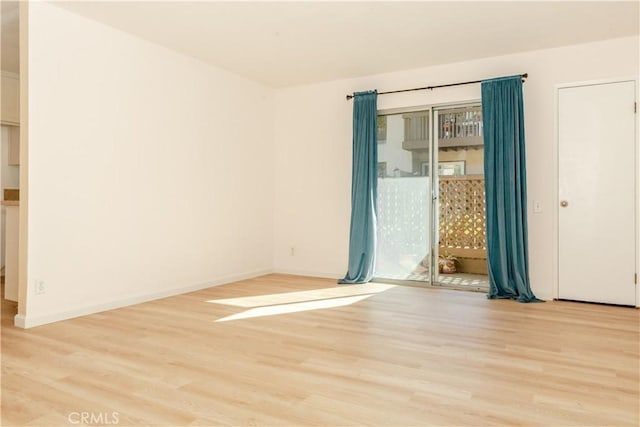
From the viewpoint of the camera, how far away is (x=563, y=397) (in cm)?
211

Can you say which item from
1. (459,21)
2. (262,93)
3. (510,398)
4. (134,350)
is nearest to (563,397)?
(510,398)

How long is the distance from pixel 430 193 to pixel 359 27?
2.06 metres

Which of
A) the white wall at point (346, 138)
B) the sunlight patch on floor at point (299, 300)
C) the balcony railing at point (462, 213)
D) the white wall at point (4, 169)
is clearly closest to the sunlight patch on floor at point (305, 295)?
the sunlight patch on floor at point (299, 300)

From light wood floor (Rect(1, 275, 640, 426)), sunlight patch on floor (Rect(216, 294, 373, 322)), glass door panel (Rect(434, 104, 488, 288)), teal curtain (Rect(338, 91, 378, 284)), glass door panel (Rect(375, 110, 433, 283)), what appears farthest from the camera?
teal curtain (Rect(338, 91, 378, 284))

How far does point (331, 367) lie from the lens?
2502 mm

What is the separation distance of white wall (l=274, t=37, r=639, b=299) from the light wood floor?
134cm

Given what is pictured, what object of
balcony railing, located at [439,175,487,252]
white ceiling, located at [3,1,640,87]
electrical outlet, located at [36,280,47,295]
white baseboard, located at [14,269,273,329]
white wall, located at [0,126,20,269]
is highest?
white ceiling, located at [3,1,640,87]

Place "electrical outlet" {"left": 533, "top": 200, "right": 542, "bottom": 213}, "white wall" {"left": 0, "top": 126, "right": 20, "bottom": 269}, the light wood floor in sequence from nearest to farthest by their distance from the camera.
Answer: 1. the light wood floor
2. "electrical outlet" {"left": 533, "top": 200, "right": 542, "bottom": 213}
3. "white wall" {"left": 0, "top": 126, "right": 20, "bottom": 269}

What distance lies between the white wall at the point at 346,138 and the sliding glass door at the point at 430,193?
0.29 meters

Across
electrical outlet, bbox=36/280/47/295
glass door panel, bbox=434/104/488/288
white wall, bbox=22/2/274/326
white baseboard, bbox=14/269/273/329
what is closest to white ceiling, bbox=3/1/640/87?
white wall, bbox=22/2/274/326

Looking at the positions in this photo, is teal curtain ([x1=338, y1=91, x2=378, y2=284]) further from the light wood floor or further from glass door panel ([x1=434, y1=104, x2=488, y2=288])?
the light wood floor

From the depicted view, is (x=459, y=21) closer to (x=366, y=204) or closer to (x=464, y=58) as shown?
(x=464, y=58)

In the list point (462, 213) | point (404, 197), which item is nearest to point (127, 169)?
point (404, 197)

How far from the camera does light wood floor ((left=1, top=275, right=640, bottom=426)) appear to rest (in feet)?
6.39
